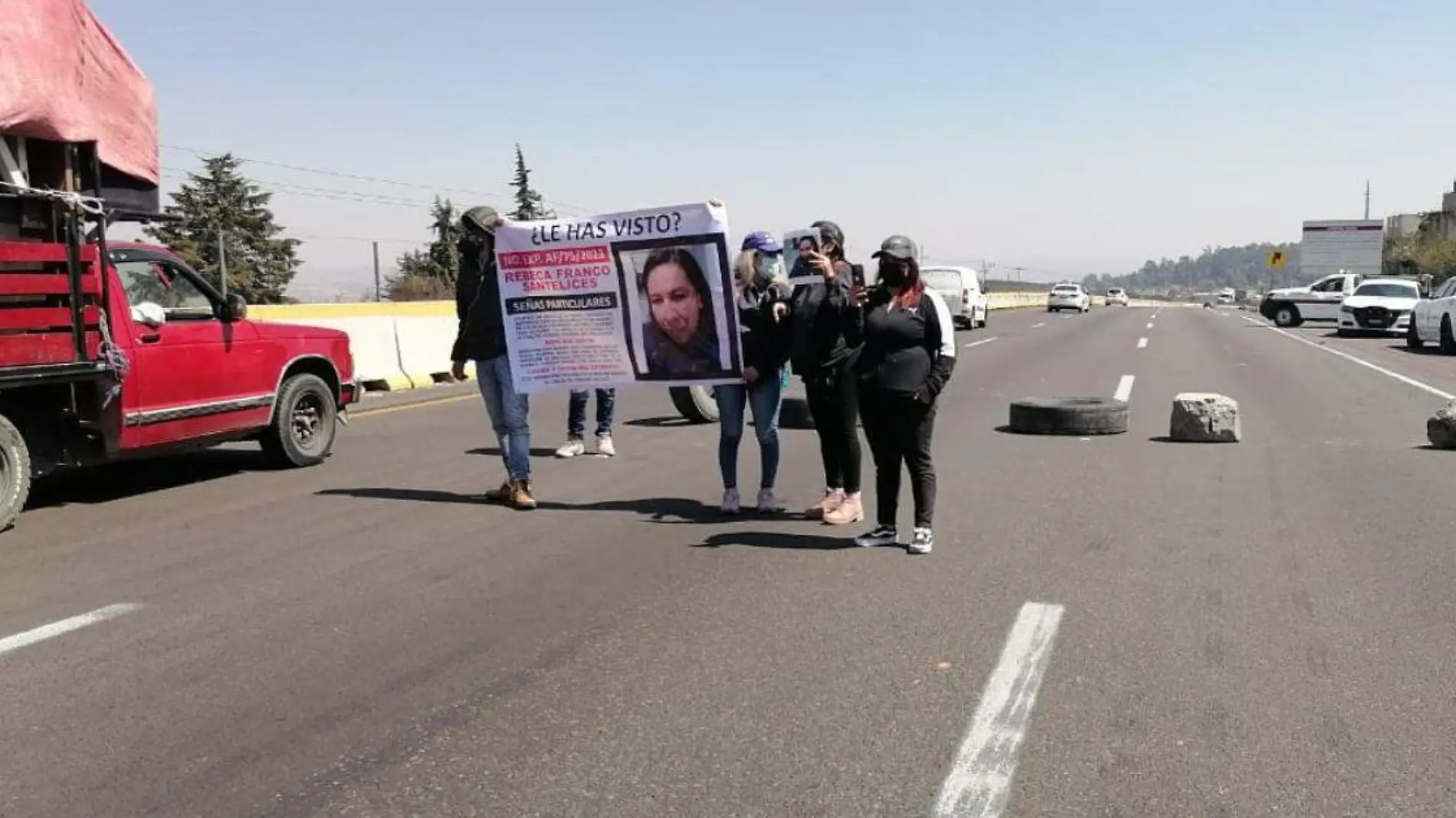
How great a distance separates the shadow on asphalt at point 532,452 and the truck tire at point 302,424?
1265 millimetres

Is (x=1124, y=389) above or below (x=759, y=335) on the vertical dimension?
below

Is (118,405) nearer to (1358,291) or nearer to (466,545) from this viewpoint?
(466,545)

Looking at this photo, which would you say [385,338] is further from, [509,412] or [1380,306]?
[1380,306]

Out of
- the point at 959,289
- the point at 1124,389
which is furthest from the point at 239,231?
the point at 1124,389

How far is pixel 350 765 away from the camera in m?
3.72

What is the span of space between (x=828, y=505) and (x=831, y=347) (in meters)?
1.05

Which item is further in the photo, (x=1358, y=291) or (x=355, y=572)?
(x=1358, y=291)

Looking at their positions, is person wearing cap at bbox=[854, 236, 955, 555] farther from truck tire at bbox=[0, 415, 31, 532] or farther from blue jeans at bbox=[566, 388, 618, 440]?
truck tire at bbox=[0, 415, 31, 532]

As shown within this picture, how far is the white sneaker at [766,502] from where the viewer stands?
7664 millimetres

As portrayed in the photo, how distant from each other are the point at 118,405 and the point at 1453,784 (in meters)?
7.79

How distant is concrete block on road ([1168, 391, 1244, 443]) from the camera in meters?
10.9

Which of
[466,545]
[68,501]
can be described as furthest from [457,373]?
[68,501]

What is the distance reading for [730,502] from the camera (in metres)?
7.63

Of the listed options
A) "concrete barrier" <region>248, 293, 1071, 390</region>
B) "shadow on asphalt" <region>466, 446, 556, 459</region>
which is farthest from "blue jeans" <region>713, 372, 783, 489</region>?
"concrete barrier" <region>248, 293, 1071, 390</region>
